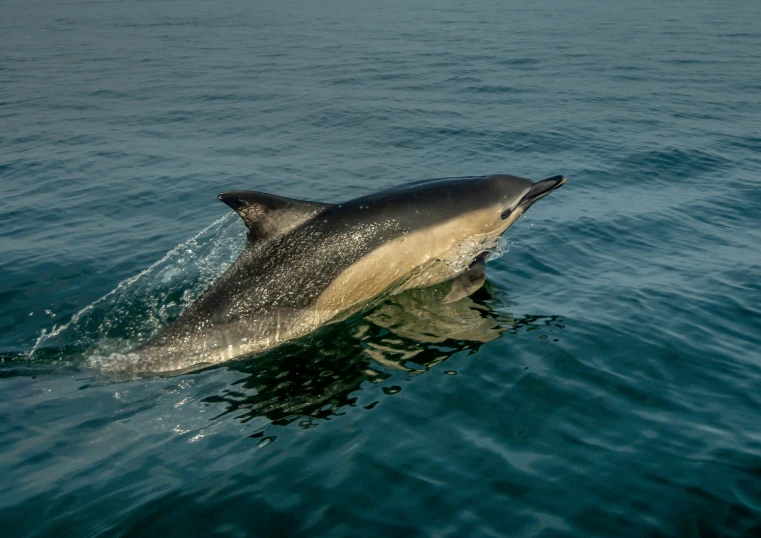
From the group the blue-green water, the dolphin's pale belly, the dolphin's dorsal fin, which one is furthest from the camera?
the dolphin's pale belly

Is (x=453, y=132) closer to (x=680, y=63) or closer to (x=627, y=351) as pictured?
(x=627, y=351)

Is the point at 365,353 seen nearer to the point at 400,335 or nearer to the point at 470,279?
the point at 400,335

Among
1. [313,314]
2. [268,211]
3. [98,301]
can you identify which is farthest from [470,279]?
[98,301]

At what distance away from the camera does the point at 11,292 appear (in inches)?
458

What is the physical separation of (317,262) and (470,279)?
252cm

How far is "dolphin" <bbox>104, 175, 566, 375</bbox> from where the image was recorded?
9.12 meters

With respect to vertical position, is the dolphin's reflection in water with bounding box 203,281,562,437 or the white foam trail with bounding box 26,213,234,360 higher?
the white foam trail with bounding box 26,213,234,360

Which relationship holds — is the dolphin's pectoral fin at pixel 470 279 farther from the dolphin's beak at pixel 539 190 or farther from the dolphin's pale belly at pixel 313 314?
the dolphin's beak at pixel 539 190

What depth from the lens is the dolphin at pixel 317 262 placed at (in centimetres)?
912

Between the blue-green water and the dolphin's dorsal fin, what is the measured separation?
142cm

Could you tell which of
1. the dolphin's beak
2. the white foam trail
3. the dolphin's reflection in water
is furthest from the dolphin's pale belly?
the white foam trail

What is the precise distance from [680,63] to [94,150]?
25.4 metres

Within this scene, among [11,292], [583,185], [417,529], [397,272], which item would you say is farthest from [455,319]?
[583,185]

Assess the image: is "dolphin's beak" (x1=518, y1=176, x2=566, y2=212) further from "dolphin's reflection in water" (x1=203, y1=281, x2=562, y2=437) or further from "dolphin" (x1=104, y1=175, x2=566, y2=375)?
"dolphin's reflection in water" (x1=203, y1=281, x2=562, y2=437)
